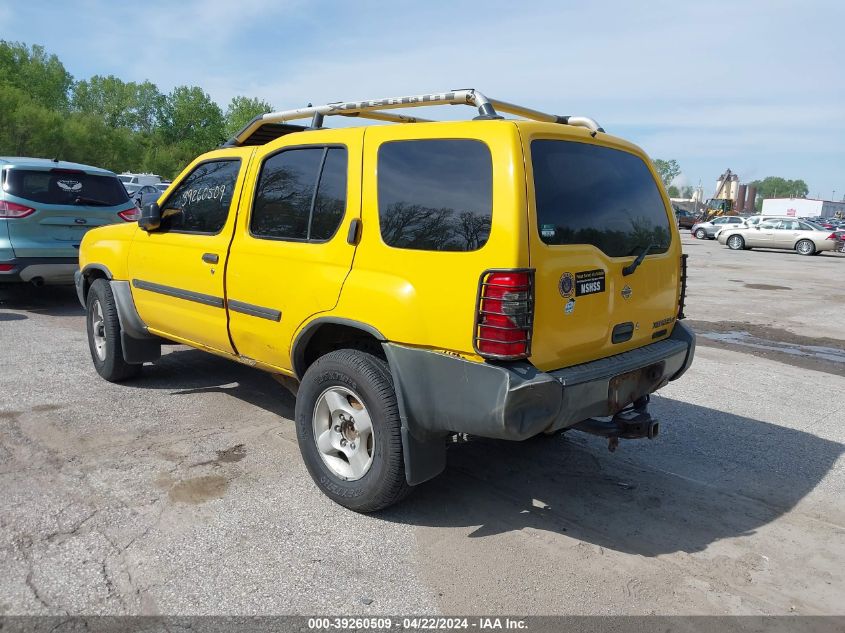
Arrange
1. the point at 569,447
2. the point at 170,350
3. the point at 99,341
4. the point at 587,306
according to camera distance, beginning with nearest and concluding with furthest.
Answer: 1. the point at 587,306
2. the point at 569,447
3. the point at 99,341
4. the point at 170,350

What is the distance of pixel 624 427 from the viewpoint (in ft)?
12.0

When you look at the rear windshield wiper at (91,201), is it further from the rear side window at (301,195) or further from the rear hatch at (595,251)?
the rear hatch at (595,251)

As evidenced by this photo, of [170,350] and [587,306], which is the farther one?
[170,350]

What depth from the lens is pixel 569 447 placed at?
4.68 m

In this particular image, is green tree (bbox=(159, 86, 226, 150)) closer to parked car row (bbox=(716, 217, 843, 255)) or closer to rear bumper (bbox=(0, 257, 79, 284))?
parked car row (bbox=(716, 217, 843, 255))

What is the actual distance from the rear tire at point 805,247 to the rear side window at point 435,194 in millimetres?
28878

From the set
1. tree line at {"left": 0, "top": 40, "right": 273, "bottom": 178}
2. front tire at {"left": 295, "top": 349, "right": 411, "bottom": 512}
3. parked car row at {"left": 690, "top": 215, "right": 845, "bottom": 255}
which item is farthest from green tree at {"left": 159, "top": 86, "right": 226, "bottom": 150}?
front tire at {"left": 295, "top": 349, "right": 411, "bottom": 512}

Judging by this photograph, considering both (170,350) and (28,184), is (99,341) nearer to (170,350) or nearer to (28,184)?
(170,350)

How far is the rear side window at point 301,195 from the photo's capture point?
147 inches

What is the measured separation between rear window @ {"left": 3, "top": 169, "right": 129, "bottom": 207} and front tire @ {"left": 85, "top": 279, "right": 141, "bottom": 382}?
11.6 ft

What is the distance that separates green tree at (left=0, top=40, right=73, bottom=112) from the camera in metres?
73.1

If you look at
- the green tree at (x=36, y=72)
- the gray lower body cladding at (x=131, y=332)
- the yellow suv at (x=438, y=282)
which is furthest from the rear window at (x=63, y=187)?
the green tree at (x=36, y=72)

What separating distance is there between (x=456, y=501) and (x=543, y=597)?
0.96 m

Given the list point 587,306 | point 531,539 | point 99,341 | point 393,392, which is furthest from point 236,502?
point 99,341
